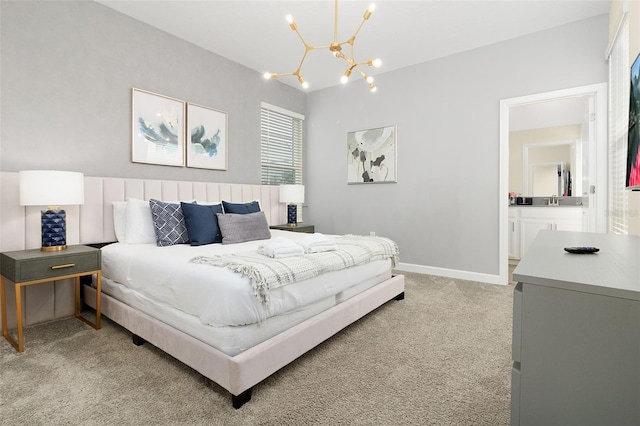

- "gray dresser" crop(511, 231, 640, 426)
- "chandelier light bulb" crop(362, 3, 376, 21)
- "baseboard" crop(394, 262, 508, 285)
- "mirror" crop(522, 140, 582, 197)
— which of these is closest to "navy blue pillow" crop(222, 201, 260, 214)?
"chandelier light bulb" crop(362, 3, 376, 21)

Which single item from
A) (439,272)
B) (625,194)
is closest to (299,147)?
(439,272)

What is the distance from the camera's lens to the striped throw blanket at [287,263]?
1.71 m

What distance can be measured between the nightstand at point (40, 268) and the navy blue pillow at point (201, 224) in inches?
27.2

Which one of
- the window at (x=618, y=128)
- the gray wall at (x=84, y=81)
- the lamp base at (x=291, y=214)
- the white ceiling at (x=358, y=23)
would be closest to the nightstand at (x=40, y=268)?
the gray wall at (x=84, y=81)

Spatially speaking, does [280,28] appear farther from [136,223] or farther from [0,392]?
[0,392]

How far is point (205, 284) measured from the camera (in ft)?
5.65

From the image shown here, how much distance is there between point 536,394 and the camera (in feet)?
2.89

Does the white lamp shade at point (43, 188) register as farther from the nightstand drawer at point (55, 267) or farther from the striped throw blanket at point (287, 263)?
the striped throw blanket at point (287, 263)

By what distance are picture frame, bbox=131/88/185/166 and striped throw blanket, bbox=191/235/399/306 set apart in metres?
1.85

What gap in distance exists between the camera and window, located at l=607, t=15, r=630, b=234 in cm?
255

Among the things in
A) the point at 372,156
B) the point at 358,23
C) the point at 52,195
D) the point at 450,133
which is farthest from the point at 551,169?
the point at 52,195

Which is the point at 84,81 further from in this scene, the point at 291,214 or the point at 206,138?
the point at 291,214

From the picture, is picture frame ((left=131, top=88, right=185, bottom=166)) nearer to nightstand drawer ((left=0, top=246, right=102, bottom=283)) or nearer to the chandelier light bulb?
nightstand drawer ((left=0, top=246, right=102, bottom=283))

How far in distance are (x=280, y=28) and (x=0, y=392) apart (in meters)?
3.62
